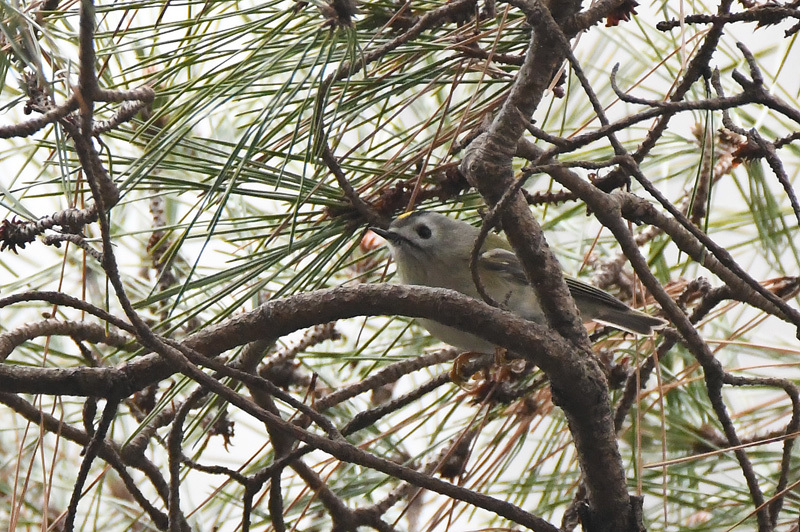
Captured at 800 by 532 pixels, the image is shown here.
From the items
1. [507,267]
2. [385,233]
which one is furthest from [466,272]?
[385,233]

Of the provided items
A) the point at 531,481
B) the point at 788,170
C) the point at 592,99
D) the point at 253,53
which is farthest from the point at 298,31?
the point at 788,170

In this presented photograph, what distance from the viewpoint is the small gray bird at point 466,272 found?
155 cm

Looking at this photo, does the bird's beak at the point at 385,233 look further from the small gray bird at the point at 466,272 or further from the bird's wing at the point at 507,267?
the bird's wing at the point at 507,267

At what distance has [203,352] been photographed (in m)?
0.86

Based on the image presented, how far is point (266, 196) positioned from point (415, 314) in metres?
0.36

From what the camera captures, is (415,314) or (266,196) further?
(266,196)

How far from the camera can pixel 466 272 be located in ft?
5.56

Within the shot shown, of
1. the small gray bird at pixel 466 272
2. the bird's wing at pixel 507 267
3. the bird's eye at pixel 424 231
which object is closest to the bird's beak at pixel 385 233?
the small gray bird at pixel 466 272

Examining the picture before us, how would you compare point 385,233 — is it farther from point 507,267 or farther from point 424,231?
point 507,267

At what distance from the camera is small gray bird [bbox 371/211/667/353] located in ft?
5.07

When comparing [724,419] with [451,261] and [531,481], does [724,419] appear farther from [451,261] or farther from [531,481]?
[451,261]

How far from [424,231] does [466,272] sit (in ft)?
0.45

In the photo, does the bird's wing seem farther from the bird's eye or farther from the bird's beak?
the bird's beak

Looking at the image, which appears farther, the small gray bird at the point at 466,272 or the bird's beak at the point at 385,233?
the small gray bird at the point at 466,272
